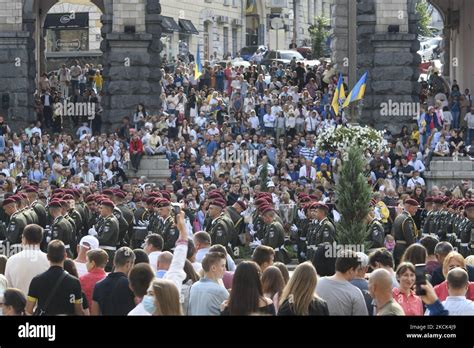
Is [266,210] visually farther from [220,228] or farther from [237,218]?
[237,218]

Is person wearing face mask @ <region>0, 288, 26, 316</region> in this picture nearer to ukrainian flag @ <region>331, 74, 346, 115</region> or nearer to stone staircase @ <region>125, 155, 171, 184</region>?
stone staircase @ <region>125, 155, 171, 184</region>

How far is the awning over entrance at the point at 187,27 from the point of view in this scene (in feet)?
218

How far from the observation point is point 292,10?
3268 inches

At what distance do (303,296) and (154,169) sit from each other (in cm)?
2474

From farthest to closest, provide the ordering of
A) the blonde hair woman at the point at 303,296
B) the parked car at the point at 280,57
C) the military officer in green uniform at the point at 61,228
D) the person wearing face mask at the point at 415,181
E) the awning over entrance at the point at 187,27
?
the awning over entrance at the point at 187,27, the parked car at the point at 280,57, the person wearing face mask at the point at 415,181, the military officer in green uniform at the point at 61,228, the blonde hair woman at the point at 303,296

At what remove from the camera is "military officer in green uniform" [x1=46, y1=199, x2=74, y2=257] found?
21.3m

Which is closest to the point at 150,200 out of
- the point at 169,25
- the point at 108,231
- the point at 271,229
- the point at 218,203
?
the point at 218,203

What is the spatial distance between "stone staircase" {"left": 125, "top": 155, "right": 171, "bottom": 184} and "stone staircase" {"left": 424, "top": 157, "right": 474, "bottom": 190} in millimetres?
6290

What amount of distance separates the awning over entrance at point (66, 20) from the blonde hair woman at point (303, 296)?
5401cm

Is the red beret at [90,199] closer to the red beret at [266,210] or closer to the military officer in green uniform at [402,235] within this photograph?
the red beret at [266,210]

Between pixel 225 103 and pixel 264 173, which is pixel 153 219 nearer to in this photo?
pixel 264 173

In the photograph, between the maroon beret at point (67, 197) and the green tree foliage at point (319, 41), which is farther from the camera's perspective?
the green tree foliage at point (319, 41)

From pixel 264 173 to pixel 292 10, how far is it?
168 ft

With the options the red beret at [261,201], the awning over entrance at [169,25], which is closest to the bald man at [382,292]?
the red beret at [261,201]
